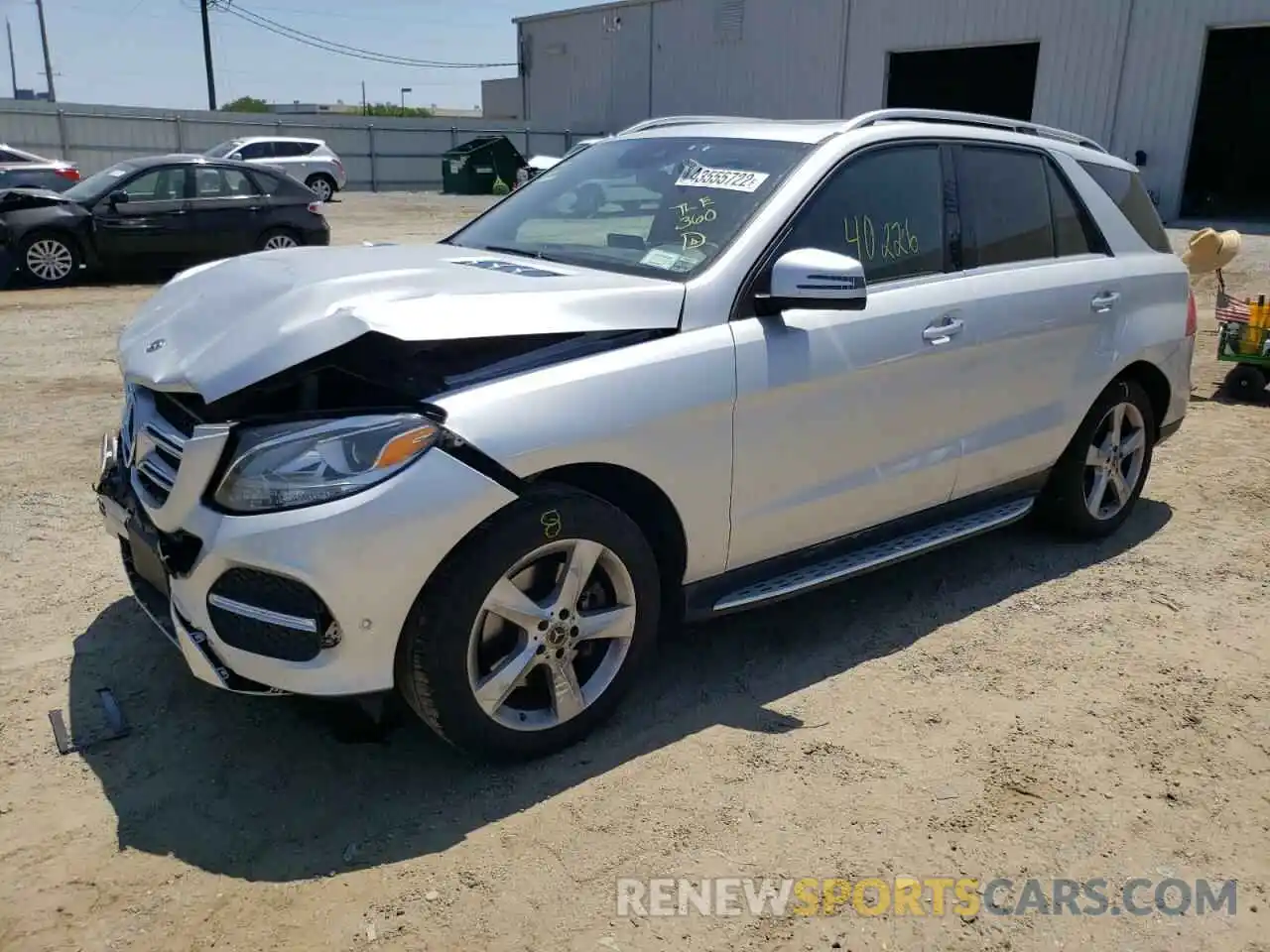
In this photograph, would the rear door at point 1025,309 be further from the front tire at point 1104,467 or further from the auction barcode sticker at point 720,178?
the auction barcode sticker at point 720,178

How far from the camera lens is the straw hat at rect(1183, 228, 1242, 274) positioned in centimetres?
683

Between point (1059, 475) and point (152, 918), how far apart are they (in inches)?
157

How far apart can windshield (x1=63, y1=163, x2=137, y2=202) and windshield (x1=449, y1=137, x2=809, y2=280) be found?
1068 centimetres

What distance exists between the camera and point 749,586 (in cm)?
359

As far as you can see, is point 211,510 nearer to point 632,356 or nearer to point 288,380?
point 288,380

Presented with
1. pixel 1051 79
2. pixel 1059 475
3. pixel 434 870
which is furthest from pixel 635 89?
pixel 434 870

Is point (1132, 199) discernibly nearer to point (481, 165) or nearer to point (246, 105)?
point (481, 165)

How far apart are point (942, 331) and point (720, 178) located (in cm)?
99

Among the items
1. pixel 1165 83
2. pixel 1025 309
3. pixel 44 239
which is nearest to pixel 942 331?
pixel 1025 309

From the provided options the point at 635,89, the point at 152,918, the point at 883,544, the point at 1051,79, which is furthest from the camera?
the point at 635,89

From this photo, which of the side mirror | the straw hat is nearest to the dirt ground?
the side mirror

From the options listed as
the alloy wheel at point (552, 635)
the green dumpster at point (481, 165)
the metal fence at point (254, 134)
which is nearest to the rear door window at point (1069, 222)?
the alloy wheel at point (552, 635)

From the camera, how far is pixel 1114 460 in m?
5.00

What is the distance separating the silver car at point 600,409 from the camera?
9.00ft
